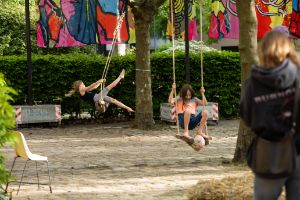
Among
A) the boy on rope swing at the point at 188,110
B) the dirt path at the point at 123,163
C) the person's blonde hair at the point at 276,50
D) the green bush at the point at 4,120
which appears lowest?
the dirt path at the point at 123,163

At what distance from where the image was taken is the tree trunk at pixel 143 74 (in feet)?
64.0

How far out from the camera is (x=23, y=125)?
20922 millimetres

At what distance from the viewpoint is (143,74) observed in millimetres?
19609

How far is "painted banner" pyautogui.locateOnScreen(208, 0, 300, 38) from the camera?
2177 centimetres

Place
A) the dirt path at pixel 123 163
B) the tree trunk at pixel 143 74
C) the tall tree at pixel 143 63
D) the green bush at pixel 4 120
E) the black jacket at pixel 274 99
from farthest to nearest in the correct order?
the tree trunk at pixel 143 74
the tall tree at pixel 143 63
the dirt path at pixel 123 163
the green bush at pixel 4 120
the black jacket at pixel 274 99

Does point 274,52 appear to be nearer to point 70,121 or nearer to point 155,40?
point 70,121

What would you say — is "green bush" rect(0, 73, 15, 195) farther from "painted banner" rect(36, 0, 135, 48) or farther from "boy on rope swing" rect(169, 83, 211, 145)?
"painted banner" rect(36, 0, 135, 48)

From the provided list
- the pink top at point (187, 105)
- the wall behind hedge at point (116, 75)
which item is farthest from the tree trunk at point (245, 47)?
the wall behind hedge at point (116, 75)

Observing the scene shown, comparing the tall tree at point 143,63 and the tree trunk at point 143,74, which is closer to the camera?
the tall tree at point 143,63

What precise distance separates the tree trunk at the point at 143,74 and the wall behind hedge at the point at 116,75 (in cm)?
215

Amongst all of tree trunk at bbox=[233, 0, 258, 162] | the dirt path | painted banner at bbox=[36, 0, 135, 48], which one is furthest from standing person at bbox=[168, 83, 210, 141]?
painted banner at bbox=[36, 0, 135, 48]

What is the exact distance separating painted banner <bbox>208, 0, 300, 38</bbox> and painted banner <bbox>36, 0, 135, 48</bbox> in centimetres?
276

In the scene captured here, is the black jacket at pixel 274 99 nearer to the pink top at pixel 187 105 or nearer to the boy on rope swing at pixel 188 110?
the boy on rope swing at pixel 188 110

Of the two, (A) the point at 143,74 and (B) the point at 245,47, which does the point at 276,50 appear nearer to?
(B) the point at 245,47
